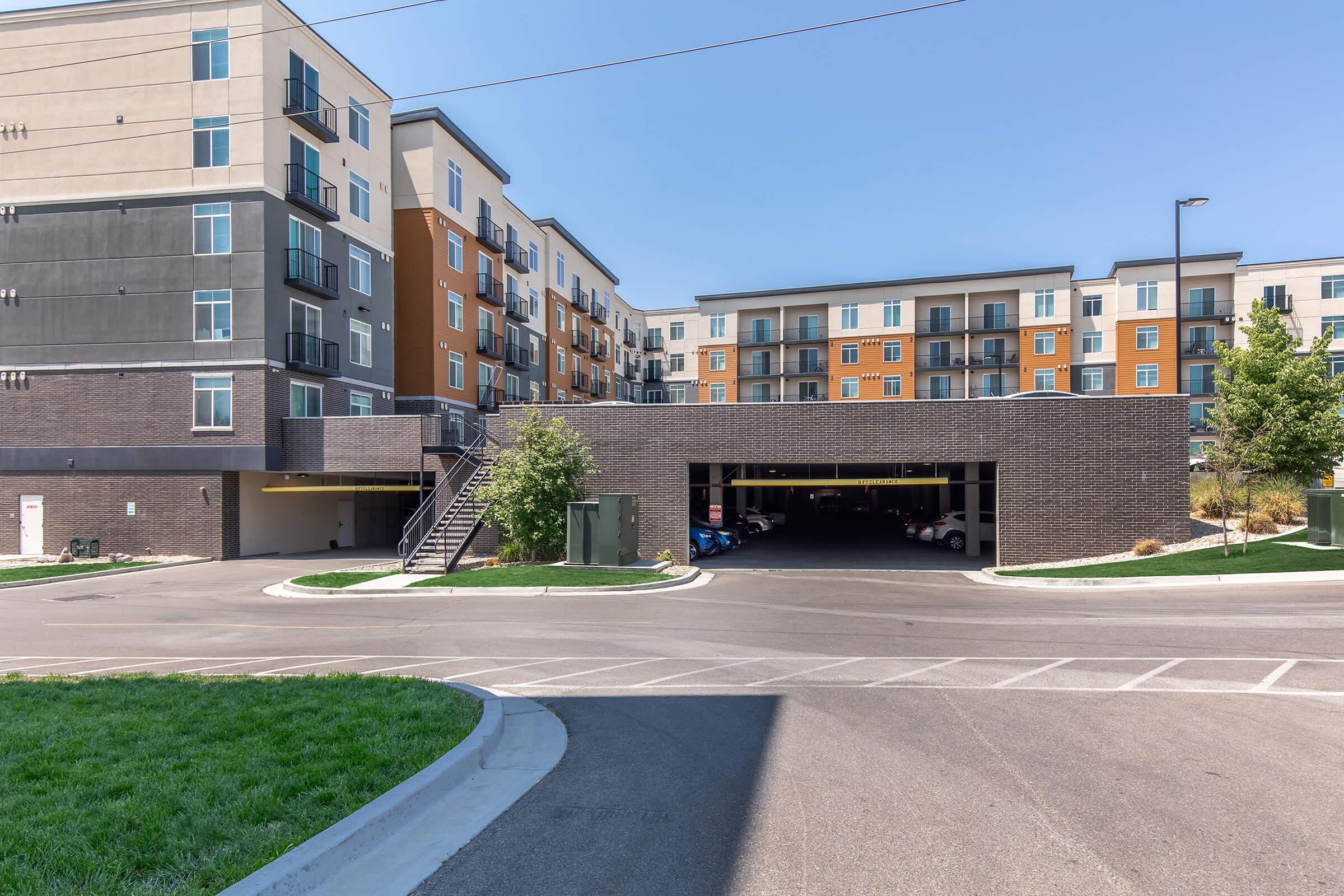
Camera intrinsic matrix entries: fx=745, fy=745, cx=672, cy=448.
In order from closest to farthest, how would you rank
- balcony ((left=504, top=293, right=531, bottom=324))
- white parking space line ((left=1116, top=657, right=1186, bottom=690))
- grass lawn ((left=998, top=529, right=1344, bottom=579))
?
white parking space line ((left=1116, top=657, right=1186, bottom=690)) < grass lawn ((left=998, top=529, right=1344, bottom=579)) < balcony ((left=504, top=293, right=531, bottom=324))

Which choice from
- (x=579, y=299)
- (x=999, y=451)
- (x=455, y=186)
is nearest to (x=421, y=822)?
(x=999, y=451)

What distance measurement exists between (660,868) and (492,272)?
4082 cm

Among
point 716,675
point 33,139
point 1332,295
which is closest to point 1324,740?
point 716,675

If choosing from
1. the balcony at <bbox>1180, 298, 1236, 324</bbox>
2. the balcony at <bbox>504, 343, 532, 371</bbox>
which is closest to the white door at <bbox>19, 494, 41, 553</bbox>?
the balcony at <bbox>504, 343, 532, 371</bbox>

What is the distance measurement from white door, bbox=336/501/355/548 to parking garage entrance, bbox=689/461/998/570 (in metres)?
15.4

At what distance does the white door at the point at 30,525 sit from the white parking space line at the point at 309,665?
23.8 m

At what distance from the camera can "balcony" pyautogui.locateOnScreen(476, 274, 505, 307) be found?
3991 centimetres

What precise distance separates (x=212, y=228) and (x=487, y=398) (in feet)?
52.2

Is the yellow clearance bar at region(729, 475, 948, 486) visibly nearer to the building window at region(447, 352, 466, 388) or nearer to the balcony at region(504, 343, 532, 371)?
the building window at region(447, 352, 466, 388)

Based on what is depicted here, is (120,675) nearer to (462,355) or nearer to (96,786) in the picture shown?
(96,786)

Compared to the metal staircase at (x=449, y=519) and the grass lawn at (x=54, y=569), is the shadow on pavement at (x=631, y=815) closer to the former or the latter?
the metal staircase at (x=449, y=519)

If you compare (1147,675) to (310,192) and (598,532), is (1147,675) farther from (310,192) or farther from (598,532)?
(310,192)

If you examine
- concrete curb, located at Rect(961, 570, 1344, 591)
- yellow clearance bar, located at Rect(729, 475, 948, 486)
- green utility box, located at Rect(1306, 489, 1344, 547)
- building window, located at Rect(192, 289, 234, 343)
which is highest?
building window, located at Rect(192, 289, 234, 343)

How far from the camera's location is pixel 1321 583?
15.6 meters
